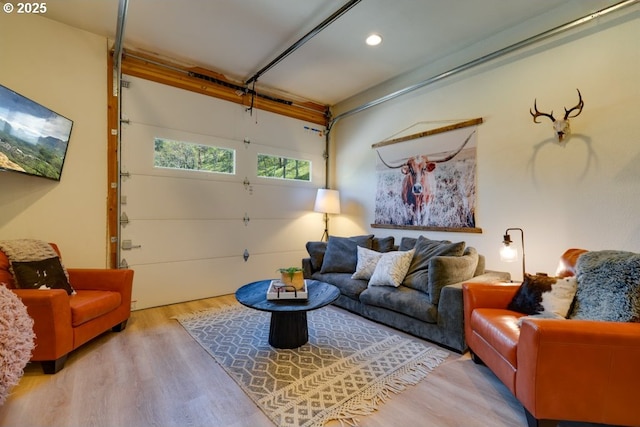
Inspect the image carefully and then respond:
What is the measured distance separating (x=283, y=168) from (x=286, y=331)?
2838 mm

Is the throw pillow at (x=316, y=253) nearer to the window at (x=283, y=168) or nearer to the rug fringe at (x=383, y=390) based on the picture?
the window at (x=283, y=168)

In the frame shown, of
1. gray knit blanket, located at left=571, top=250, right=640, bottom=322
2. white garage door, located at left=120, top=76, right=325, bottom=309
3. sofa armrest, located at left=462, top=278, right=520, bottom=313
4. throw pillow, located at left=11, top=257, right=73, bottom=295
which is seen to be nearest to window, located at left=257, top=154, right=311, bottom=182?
white garage door, located at left=120, top=76, right=325, bottom=309

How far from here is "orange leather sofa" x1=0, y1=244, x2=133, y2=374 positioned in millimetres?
2008

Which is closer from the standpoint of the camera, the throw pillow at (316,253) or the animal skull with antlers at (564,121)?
the animal skull with antlers at (564,121)

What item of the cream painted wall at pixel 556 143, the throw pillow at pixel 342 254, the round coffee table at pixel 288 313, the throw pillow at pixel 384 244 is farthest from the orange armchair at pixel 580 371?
the throw pillow at pixel 342 254

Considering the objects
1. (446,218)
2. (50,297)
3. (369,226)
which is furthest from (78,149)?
(446,218)

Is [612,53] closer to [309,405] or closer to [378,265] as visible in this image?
[378,265]

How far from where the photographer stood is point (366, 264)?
340cm

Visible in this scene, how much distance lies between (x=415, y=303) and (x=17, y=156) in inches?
142

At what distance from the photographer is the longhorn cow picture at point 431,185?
131 inches

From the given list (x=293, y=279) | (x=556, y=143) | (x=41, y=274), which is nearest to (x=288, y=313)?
(x=293, y=279)

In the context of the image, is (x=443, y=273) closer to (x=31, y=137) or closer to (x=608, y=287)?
(x=608, y=287)

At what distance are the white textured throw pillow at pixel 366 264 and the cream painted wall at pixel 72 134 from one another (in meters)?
2.84

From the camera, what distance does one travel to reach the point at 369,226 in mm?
4449
